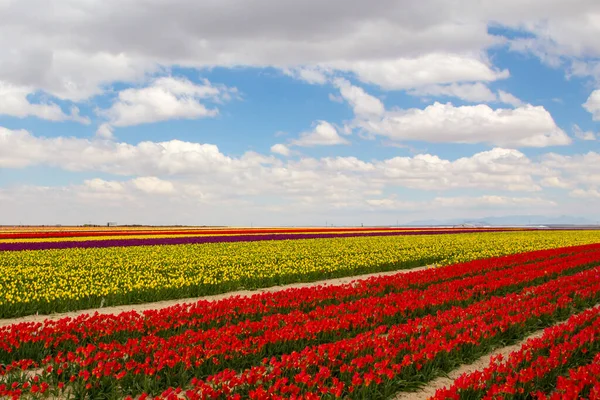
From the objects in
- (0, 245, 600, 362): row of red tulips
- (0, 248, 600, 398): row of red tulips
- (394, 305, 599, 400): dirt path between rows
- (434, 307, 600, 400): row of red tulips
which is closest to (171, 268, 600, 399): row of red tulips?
(0, 248, 600, 398): row of red tulips

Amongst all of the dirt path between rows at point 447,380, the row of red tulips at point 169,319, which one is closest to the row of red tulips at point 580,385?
the dirt path between rows at point 447,380

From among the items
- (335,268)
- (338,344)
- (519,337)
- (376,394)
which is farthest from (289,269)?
A: (376,394)

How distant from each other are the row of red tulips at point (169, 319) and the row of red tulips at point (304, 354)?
434 mm

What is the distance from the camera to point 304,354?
8.40 metres

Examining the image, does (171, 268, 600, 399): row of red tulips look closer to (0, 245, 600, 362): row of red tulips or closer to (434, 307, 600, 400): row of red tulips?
(434, 307, 600, 400): row of red tulips

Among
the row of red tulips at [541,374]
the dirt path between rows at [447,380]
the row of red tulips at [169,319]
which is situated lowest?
the dirt path between rows at [447,380]

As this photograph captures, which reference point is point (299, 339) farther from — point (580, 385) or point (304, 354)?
point (580, 385)

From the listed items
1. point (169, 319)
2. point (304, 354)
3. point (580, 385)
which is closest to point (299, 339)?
point (304, 354)

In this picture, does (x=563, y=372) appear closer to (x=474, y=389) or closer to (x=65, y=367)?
A: (x=474, y=389)

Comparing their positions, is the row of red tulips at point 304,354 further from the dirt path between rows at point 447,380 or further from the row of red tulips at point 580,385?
the row of red tulips at point 580,385

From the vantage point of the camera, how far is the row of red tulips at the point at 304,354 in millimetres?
7398

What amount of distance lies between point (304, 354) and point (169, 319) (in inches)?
172

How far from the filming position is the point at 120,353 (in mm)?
8352

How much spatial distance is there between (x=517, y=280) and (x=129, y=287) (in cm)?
1423
